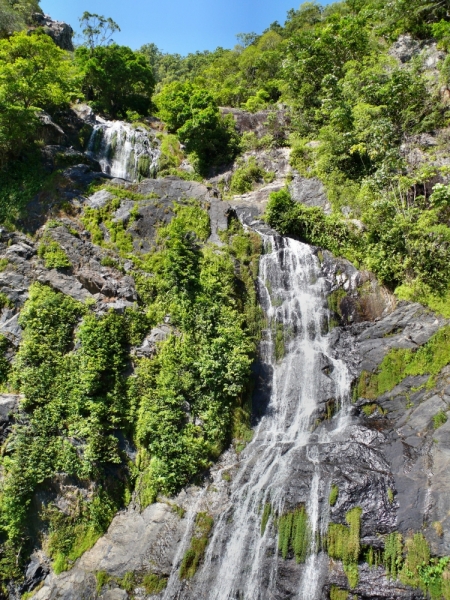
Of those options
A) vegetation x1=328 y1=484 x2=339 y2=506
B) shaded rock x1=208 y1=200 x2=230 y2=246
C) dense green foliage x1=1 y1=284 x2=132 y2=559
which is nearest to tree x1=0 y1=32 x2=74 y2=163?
dense green foliage x1=1 y1=284 x2=132 y2=559

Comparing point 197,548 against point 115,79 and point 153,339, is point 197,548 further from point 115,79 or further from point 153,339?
point 115,79

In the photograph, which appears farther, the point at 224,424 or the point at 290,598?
the point at 224,424

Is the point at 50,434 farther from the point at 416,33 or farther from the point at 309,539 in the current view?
the point at 416,33

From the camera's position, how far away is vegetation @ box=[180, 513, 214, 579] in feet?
34.4

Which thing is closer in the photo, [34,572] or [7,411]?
[34,572]

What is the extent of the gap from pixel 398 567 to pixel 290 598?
2679mm

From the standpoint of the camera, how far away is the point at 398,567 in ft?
29.9

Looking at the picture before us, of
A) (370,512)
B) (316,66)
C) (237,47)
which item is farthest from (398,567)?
(237,47)

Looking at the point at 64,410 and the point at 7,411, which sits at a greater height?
the point at 64,410

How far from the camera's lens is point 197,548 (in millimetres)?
10703

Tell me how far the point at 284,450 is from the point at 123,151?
21492 millimetres

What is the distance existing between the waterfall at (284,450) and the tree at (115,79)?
71.0ft

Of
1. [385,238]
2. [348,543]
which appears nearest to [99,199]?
[385,238]

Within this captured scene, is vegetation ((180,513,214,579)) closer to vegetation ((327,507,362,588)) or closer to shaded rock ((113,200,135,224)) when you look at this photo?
vegetation ((327,507,362,588))
